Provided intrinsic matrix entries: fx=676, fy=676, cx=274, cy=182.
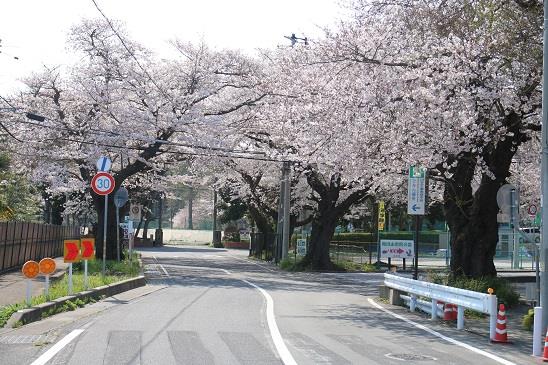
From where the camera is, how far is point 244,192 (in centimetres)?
4547

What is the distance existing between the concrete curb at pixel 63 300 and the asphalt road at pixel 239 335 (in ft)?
1.09

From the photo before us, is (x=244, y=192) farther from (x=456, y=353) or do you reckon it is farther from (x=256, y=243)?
(x=456, y=353)

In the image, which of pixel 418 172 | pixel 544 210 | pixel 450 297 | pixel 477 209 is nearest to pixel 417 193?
pixel 418 172

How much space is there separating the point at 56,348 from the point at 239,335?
119 inches

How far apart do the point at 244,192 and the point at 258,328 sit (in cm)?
3338

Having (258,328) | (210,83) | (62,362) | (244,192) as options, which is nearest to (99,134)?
(210,83)

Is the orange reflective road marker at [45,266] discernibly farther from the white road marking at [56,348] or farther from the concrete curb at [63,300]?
the white road marking at [56,348]

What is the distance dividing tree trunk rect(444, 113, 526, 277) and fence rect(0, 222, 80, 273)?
1511 cm

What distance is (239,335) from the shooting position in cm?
1125

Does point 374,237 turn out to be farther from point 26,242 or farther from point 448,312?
point 448,312

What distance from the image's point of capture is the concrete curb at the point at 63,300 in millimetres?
11906

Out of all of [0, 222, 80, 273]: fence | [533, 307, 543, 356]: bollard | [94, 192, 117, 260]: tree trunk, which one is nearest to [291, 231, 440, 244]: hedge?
[0, 222, 80, 273]: fence

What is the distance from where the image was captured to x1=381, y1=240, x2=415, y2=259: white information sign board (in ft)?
120

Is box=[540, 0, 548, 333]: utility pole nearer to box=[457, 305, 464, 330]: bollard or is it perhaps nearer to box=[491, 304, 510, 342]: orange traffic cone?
box=[491, 304, 510, 342]: orange traffic cone
